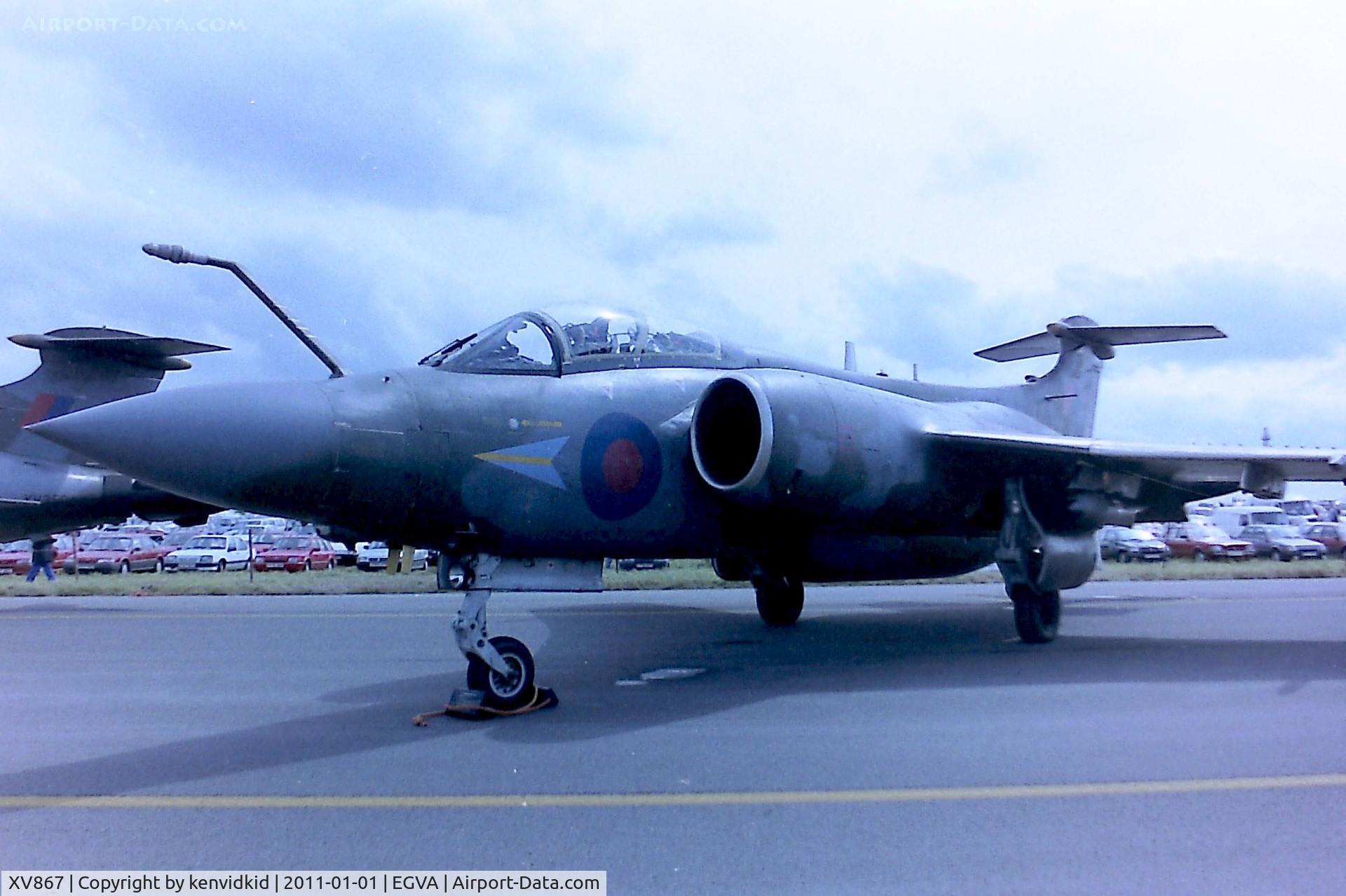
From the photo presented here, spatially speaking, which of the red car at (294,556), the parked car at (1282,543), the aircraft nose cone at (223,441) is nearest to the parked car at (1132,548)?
the parked car at (1282,543)

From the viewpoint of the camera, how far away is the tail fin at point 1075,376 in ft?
44.4

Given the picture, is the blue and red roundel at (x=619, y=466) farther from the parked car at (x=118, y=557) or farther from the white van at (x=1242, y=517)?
the white van at (x=1242, y=517)

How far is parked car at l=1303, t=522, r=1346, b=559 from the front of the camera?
1286 inches

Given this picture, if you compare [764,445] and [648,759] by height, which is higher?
[764,445]

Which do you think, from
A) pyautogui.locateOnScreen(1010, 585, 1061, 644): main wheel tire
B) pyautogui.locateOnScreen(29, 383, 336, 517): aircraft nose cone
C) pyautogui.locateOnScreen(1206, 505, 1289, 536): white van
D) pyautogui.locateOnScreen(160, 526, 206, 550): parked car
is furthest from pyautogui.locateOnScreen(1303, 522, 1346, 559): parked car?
pyautogui.locateOnScreen(160, 526, 206, 550): parked car

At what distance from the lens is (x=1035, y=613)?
10000 millimetres

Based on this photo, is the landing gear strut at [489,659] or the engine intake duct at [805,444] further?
the engine intake duct at [805,444]

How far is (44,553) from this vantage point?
2227 cm

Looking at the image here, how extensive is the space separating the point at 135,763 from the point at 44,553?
20.7 m

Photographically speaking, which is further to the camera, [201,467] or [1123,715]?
[1123,715]

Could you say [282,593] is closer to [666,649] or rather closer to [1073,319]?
[666,649]

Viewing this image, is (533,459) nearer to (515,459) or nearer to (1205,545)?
(515,459)

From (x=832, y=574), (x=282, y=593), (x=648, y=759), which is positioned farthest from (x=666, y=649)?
(x=282, y=593)

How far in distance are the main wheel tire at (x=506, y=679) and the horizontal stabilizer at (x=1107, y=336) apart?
33.1 ft
